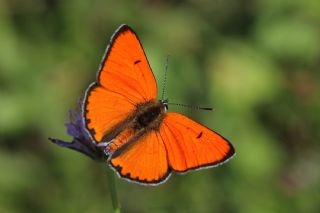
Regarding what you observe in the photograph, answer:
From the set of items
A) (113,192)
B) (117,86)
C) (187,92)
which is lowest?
(187,92)

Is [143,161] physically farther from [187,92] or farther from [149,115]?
[187,92]

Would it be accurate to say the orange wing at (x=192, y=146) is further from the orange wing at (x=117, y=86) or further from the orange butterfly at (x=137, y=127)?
the orange wing at (x=117, y=86)

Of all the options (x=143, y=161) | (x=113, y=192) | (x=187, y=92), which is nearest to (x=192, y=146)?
(x=143, y=161)

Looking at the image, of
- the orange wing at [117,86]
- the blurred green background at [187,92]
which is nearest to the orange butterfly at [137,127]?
the orange wing at [117,86]

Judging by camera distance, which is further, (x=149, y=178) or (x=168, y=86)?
(x=168, y=86)

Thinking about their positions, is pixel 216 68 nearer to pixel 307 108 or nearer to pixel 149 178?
pixel 307 108

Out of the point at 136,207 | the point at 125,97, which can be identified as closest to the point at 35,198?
the point at 136,207
